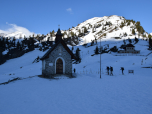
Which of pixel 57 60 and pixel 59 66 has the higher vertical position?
pixel 57 60

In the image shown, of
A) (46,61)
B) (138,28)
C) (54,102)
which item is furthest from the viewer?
(138,28)

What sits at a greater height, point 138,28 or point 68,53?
point 138,28

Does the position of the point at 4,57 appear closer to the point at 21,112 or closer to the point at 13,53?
the point at 13,53

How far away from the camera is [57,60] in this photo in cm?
2022

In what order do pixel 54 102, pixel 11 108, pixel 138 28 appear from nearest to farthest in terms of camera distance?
pixel 11 108, pixel 54 102, pixel 138 28

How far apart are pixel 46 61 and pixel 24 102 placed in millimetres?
10856

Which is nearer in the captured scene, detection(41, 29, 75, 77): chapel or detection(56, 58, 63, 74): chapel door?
detection(41, 29, 75, 77): chapel

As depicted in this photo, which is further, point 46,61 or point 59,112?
point 46,61

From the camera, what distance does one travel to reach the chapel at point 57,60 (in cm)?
1958

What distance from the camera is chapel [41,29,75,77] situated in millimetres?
19578

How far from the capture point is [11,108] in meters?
7.98

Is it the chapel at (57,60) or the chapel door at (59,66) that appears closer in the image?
the chapel at (57,60)

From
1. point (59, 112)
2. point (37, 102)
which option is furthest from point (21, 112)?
point (59, 112)

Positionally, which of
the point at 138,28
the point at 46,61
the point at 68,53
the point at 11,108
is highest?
the point at 138,28
